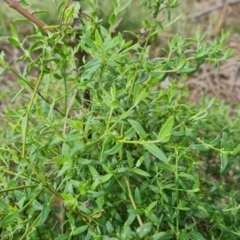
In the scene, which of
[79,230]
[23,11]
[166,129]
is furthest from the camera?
[23,11]

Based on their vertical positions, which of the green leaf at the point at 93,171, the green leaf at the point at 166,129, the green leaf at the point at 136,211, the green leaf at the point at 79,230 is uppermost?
the green leaf at the point at 166,129

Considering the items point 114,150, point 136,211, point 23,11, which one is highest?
point 23,11

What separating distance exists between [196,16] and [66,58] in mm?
2267

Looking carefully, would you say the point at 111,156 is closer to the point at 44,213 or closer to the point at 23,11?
the point at 44,213

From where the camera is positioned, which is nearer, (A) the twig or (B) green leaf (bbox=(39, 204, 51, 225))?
(B) green leaf (bbox=(39, 204, 51, 225))

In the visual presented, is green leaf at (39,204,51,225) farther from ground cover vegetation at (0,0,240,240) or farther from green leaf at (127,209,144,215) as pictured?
green leaf at (127,209,144,215)

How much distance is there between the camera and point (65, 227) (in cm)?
104

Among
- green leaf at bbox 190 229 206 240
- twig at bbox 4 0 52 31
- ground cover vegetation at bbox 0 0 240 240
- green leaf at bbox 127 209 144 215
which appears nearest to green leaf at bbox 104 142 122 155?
ground cover vegetation at bbox 0 0 240 240

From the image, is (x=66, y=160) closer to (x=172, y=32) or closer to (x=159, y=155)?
(x=159, y=155)

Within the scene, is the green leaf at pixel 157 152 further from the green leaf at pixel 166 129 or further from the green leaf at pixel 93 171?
the green leaf at pixel 93 171

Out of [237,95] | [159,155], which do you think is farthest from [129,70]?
[237,95]

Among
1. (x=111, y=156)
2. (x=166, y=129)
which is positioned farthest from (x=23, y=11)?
(x=166, y=129)

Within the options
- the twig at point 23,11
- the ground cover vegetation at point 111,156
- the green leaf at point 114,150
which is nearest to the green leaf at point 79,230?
the ground cover vegetation at point 111,156

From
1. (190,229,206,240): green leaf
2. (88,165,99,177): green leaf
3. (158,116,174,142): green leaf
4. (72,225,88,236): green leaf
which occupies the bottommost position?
(190,229,206,240): green leaf
